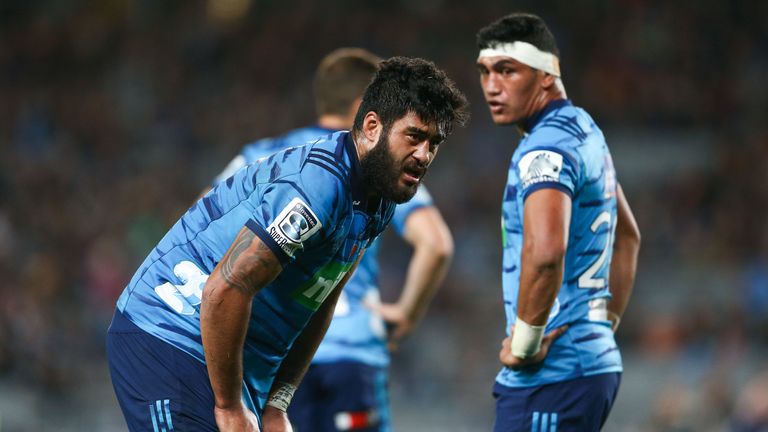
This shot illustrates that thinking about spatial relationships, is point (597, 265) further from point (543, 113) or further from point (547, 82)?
point (547, 82)

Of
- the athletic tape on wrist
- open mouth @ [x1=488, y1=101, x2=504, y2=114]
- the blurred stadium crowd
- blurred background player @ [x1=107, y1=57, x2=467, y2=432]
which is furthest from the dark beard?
the blurred stadium crowd

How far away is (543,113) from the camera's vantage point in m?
4.80

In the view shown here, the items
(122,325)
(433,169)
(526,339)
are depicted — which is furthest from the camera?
(433,169)

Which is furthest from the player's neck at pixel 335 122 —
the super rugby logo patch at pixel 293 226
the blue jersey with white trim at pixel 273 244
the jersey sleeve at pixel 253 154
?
the super rugby logo patch at pixel 293 226

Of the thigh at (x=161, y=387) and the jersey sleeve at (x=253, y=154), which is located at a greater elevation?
the jersey sleeve at (x=253, y=154)

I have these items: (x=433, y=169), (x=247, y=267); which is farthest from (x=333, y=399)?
(x=433, y=169)

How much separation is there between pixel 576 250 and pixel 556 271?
0.31 metres

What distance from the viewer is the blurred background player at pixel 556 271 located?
434 cm

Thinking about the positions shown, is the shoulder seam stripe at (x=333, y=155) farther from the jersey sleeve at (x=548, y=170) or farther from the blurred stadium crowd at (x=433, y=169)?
the blurred stadium crowd at (x=433, y=169)

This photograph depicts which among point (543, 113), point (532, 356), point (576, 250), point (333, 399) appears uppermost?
point (543, 113)

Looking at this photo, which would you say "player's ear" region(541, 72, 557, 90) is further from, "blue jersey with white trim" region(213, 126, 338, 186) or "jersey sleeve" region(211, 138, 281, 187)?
"jersey sleeve" region(211, 138, 281, 187)

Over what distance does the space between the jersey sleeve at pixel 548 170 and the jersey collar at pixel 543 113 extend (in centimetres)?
36

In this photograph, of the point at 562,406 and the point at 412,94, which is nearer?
the point at 412,94

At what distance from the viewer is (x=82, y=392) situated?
1106 cm
